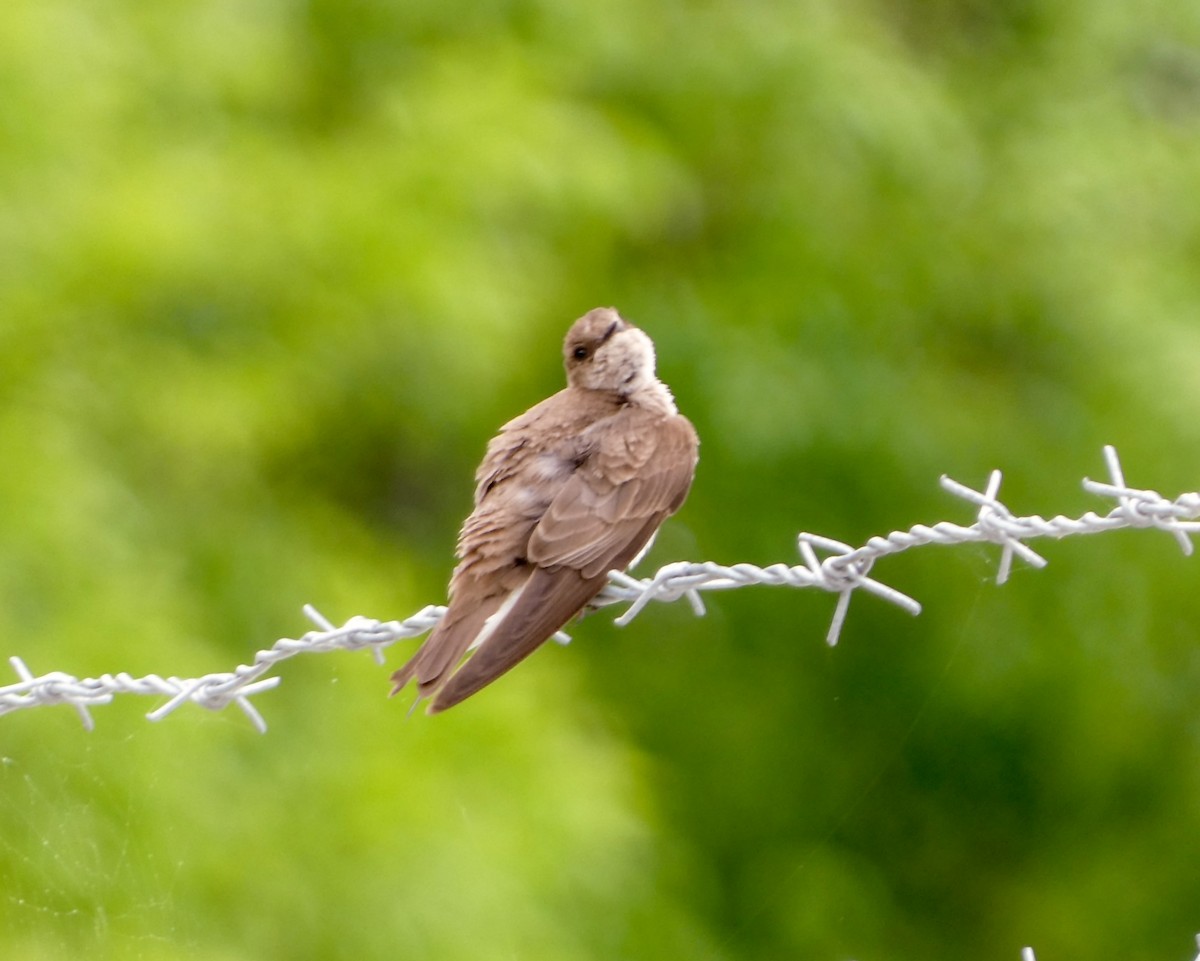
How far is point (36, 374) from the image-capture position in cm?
688

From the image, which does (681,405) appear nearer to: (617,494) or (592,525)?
(617,494)

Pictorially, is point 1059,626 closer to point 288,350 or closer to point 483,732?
point 483,732

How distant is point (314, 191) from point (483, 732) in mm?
2407

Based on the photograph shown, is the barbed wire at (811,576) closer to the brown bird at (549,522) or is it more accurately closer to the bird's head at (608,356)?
the brown bird at (549,522)

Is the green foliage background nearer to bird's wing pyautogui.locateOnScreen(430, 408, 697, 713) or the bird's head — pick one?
the bird's head

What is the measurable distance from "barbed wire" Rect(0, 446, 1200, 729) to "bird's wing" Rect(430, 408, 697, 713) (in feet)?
0.49

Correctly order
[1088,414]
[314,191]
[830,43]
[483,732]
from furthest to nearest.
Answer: [830,43], [1088,414], [314,191], [483,732]

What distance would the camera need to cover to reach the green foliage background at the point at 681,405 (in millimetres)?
6113

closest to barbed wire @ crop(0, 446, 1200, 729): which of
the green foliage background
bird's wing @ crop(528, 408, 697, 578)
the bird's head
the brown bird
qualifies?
the brown bird

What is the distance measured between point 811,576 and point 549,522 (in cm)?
119

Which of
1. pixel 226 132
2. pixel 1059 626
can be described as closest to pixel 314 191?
pixel 226 132

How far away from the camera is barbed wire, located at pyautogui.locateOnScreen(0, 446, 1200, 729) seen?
272 centimetres

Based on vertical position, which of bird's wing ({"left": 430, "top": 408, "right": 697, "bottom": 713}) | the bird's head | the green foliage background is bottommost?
bird's wing ({"left": 430, "top": 408, "right": 697, "bottom": 713})

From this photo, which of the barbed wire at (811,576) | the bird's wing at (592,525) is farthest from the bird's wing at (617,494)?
the barbed wire at (811,576)
